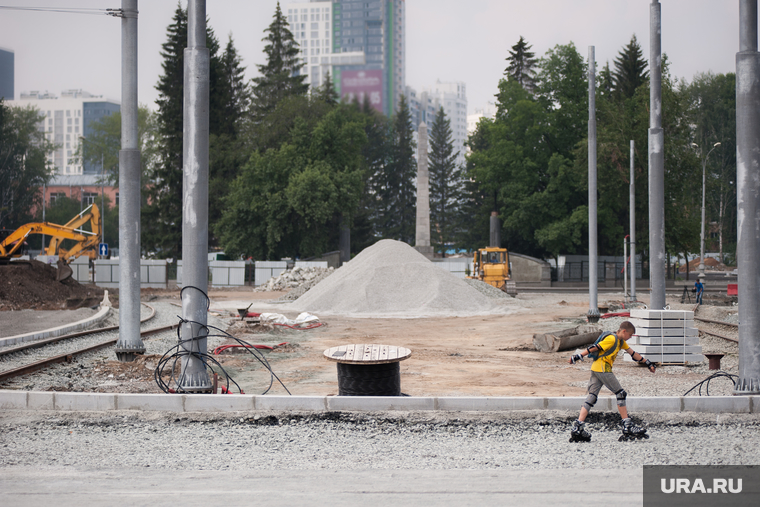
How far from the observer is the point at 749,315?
9.24 meters

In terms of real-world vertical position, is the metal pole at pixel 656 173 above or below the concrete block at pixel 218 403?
above

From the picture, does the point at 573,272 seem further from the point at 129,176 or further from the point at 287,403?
the point at 287,403

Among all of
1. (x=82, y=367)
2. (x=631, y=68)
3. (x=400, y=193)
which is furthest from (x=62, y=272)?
(x=400, y=193)

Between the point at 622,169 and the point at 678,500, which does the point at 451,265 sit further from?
the point at 678,500

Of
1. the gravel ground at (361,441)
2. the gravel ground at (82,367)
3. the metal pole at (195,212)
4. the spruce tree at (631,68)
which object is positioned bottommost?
the gravel ground at (82,367)

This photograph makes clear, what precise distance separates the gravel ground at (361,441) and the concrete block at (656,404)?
0.15 m

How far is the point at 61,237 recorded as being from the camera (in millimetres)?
39844

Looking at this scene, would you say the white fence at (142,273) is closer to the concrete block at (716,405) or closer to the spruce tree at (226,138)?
the spruce tree at (226,138)

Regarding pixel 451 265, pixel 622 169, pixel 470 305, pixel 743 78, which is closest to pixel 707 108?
pixel 622 169

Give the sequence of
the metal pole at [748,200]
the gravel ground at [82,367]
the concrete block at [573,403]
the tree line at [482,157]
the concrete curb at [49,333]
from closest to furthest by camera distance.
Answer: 1. the concrete block at [573,403]
2. the metal pole at [748,200]
3. the gravel ground at [82,367]
4. the concrete curb at [49,333]
5. the tree line at [482,157]

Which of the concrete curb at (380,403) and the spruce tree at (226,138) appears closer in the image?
the concrete curb at (380,403)

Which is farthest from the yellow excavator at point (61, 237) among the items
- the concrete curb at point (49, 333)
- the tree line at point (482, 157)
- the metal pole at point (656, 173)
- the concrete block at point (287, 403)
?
the concrete block at point (287, 403)

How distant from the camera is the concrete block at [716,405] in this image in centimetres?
849

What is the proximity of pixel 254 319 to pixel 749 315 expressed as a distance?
649 inches
